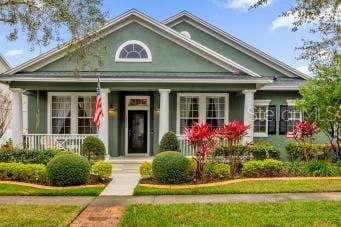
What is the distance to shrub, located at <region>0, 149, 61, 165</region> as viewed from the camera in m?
12.4

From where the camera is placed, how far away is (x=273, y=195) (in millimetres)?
9055

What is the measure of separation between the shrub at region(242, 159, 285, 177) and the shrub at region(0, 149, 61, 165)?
6.35 m

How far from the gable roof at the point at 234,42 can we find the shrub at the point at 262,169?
9.82m

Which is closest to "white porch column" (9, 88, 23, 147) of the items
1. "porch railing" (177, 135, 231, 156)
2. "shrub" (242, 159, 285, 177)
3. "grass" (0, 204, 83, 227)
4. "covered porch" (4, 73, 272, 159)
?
"covered porch" (4, 73, 272, 159)

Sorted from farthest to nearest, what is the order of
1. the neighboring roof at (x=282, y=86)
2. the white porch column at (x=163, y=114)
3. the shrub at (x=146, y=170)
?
the neighboring roof at (x=282, y=86) < the white porch column at (x=163, y=114) < the shrub at (x=146, y=170)

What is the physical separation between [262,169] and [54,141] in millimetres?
9203

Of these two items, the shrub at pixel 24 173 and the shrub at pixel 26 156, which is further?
the shrub at pixel 26 156

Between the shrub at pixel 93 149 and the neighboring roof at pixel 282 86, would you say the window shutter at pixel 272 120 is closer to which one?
the neighboring roof at pixel 282 86

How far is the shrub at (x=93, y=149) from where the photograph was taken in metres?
14.8

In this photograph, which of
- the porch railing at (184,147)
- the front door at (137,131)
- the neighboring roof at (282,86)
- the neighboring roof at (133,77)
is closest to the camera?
the neighboring roof at (133,77)

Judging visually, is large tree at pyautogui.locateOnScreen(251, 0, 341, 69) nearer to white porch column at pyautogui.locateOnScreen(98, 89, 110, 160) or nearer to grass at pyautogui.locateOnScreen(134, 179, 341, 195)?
grass at pyautogui.locateOnScreen(134, 179, 341, 195)

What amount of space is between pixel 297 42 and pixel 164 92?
7.36 m

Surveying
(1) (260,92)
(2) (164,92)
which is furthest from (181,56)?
(1) (260,92)

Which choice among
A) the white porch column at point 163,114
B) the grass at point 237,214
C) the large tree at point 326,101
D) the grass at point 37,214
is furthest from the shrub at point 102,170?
the large tree at point 326,101
